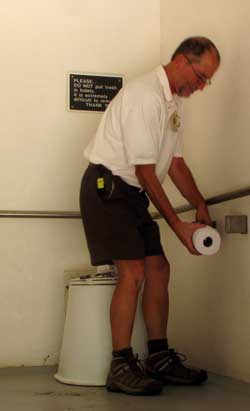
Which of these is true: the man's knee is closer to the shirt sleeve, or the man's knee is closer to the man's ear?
the shirt sleeve

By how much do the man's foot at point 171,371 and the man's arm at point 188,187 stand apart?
470mm

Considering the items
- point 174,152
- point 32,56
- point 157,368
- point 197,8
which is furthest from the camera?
point 32,56

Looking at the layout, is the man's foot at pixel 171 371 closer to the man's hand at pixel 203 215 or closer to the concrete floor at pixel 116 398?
the concrete floor at pixel 116 398

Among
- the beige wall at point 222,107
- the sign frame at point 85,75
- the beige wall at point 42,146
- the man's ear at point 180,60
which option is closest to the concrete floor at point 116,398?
the beige wall at point 42,146

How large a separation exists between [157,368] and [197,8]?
140 centimetres

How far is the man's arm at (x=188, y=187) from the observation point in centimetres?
213

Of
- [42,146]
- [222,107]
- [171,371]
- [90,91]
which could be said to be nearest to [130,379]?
[171,371]

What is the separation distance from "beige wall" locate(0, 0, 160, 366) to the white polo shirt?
0.58 m

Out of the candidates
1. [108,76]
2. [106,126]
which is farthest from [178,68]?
[108,76]

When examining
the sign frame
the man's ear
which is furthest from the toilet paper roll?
the sign frame

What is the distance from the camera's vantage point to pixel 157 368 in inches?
79.0

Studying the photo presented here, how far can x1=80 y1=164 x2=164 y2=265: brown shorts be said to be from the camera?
1999 mm

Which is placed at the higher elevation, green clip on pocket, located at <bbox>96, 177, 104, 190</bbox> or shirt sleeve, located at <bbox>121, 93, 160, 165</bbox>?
shirt sleeve, located at <bbox>121, 93, 160, 165</bbox>

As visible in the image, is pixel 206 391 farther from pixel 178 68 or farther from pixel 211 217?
pixel 178 68
